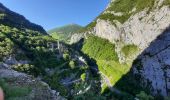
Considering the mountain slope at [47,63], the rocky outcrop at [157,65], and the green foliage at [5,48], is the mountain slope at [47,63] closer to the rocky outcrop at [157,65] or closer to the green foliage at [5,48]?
the green foliage at [5,48]

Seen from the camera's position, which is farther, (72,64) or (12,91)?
(72,64)

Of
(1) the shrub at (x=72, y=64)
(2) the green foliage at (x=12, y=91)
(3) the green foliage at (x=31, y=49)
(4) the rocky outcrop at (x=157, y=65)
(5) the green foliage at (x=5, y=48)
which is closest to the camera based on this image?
(2) the green foliage at (x=12, y=91)

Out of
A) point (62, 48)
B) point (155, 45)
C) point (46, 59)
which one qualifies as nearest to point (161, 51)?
point (155, 45)

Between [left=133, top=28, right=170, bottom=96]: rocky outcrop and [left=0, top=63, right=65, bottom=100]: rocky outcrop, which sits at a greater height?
[left=133, top=28, right=170, bottom=96]: rocky outcrop

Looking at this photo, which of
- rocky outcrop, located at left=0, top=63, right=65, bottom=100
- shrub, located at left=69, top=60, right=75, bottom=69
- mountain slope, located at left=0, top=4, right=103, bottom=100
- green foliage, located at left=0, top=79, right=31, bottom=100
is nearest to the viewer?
green foliage, located at left=0, top=79, right=31, bottom=100

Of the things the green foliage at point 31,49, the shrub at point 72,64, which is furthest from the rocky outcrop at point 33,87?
the shrub at point 72,64

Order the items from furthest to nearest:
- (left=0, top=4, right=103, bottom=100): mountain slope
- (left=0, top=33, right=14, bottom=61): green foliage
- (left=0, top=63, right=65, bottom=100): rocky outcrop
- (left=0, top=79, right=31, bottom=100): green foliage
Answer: (left=0, top=33, right=14, bottom=61): green foliage < (left=0, top=4, right=103, bottom=100): mountain slope < (left=0, top=63, right=65, bottom=100): rocky outcrop < (left=0, top=79, right=31, bottom=100): green foliage

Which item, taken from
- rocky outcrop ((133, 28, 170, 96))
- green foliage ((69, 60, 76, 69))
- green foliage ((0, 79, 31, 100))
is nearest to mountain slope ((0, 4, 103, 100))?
green foliage ((69, 60, 76, 69))

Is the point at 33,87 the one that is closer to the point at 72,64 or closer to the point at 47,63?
the point at 47,63

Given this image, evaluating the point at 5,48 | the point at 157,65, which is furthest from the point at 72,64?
the point at 157,65

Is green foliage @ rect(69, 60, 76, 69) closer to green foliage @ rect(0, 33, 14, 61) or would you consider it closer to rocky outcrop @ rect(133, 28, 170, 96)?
green foliage @ rect(0, 33, 14, 61)

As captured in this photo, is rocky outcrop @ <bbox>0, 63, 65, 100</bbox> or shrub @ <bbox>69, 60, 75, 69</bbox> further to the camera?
shrub @ <bbox>69, 60, 75, 69</bbox>
